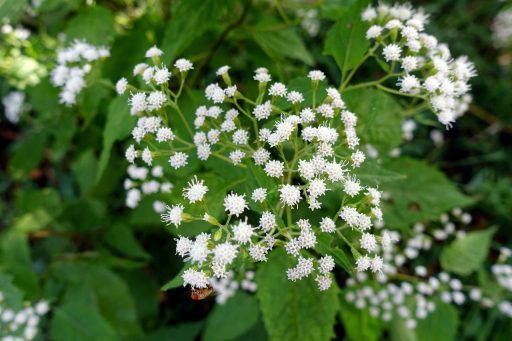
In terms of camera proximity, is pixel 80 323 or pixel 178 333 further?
pixel 178 333

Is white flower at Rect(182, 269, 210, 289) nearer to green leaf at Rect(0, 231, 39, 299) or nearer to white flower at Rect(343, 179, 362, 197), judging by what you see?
white flower at Rect(343, 179, 362, 197)

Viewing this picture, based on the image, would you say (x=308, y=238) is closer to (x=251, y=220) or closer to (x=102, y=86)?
(x=251, y=220)

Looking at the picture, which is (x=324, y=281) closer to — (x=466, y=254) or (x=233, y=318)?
(x=233, y=318)

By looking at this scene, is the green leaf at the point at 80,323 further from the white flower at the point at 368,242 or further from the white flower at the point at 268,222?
the white flower at the point at 368,242

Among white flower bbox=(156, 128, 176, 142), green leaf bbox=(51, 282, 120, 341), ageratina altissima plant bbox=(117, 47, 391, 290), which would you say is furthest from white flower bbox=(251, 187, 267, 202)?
green leaf bbox=(51, 282, 120, 341)

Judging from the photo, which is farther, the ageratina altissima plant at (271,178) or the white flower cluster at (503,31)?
the white flower cluster at (503,31)

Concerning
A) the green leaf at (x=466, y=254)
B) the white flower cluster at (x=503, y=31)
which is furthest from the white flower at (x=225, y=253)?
the white flower cluster at (x=503, y=31)

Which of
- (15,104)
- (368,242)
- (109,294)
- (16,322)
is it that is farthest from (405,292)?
(15,104)
